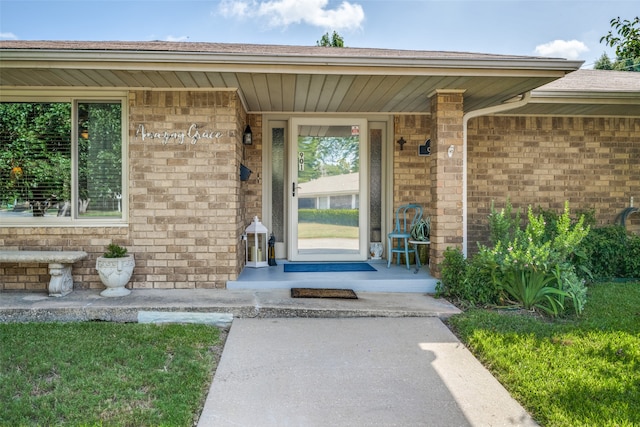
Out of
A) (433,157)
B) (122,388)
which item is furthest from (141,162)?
(433,157)

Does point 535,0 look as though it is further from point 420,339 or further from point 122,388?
point 122,388

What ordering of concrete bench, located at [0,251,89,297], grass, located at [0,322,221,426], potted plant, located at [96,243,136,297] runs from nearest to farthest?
grass, located at [0,322,221,426], concrete bench, located at [0,251,89,297], potted plant, located at [96,243,136,297]

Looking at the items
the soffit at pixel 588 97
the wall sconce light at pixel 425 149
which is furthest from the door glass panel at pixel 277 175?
the soffit at pixel 588 97

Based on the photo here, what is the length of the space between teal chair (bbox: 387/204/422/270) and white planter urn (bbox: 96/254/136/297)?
3.24m

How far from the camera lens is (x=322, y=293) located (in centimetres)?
476

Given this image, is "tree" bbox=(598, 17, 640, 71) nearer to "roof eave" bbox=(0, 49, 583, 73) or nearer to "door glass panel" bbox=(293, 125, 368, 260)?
"roof eave" bbox=(0, 49, 583, 73)

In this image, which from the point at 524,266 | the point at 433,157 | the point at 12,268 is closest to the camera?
the point at 524,266

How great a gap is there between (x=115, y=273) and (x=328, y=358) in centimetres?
259

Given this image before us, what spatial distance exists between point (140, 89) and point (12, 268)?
2.44 metres

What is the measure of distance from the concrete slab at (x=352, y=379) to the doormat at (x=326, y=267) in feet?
5.30

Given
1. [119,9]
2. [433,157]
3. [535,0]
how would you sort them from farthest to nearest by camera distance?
[535,0]
[119,9]
[433,157]

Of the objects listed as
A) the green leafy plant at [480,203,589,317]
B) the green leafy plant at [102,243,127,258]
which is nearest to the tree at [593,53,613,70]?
the green leafy plant at [480,203,589,317]

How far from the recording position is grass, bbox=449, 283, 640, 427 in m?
2.52

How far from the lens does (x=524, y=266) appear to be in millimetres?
4391
